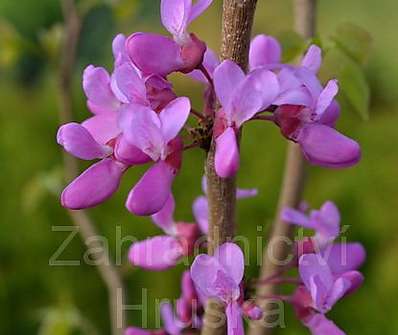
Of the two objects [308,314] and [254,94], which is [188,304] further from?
[254,94]

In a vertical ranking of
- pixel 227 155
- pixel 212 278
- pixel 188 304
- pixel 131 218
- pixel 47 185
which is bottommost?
pixel 131 218

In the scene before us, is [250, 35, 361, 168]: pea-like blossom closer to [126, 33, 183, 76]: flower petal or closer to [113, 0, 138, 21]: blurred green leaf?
[126, 33, 183, 76]: flower petal

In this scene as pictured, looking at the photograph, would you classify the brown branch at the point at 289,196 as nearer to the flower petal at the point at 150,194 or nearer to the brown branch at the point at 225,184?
the brown branch at the point at 225,184

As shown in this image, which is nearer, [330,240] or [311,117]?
[311,117]

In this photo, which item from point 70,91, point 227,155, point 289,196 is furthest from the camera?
point 70,91

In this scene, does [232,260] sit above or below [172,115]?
below

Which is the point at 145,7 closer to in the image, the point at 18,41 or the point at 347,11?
the point at 347,11

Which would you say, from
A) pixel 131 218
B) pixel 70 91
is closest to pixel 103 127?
pixel 70 91

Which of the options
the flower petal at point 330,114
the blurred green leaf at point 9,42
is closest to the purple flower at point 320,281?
the flower petal at point 330,114

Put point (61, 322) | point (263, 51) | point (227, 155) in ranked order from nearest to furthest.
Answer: point (227, 155) < point (263, 51) < point (61, 322)
